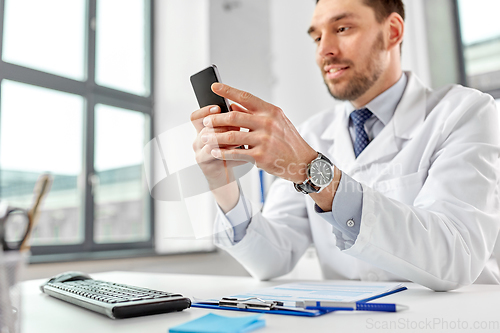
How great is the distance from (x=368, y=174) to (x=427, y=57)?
1.92m

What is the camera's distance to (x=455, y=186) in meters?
0.78

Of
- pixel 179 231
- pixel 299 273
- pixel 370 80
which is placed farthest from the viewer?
pixel 299 273

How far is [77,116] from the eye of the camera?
223 centimetres

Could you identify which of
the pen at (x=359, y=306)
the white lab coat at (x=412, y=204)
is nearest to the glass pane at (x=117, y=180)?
the white lab coat at (x=412, y=204)

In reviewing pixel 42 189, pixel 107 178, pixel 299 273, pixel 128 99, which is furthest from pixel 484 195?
pixel 128 99

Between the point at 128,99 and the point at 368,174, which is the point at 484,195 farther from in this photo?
the point at 128,99

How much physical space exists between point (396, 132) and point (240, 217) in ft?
1.58

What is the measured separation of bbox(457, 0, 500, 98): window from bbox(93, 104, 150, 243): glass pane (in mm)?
2196

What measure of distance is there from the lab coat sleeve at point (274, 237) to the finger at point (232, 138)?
0.31 meters

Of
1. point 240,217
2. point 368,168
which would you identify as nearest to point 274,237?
point 240,217

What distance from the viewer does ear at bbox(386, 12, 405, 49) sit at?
121cm

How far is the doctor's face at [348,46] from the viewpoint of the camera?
1.10 metres

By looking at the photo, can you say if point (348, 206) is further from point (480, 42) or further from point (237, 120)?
point (480, 42)

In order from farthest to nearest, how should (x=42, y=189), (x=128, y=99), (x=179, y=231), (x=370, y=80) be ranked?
(x=128, y=99) < (x=370, y=80) < (x=179, y=231) < (x=42, y=189)
